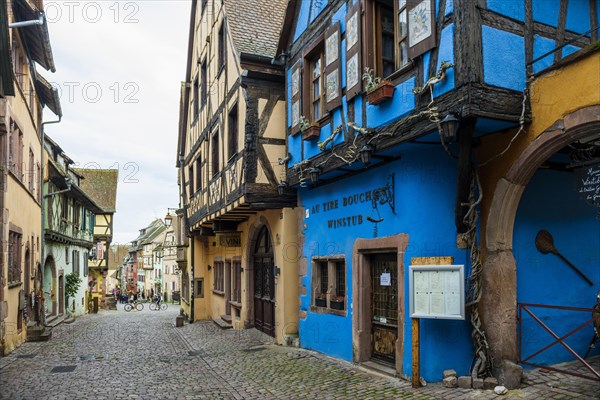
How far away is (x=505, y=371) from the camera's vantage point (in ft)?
22.5

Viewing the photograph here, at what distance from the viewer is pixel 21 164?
46.4 feet

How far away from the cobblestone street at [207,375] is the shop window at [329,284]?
3.17 ft

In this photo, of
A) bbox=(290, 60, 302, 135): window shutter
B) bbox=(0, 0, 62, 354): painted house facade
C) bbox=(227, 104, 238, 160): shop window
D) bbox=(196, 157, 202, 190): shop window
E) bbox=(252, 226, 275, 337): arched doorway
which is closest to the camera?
bbox=(290, 60, 302, 135): window shutter

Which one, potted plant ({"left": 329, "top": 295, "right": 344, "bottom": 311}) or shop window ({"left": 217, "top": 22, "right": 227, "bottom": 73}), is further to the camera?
shop window ({"left": 217, "top": 22, "right": 227, "bottom": 73})

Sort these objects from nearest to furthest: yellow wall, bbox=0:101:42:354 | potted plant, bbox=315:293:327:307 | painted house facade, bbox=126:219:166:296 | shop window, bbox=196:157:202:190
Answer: potted plant, bbox=315:293:327:307 → yellow wall, bbox=0:101:42:354 → shop window, bbox=196:157:202:190 → painted house facade, bbox=126:219:166:296

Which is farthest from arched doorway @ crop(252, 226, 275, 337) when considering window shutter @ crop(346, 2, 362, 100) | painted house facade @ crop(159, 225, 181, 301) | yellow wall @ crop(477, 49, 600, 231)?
painted house facade @ crop(159, 225, 181, 301)

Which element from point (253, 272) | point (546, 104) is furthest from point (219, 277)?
point (546, 104)

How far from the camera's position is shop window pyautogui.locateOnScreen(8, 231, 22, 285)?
12609 mm

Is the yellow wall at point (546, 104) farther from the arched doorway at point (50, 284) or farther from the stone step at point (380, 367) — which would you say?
the arched doorway at point (50, 284)

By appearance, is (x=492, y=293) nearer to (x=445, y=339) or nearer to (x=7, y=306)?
(x=445, y=339)

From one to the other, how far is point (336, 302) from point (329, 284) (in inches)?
19.4

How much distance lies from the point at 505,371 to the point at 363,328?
8.48 ft

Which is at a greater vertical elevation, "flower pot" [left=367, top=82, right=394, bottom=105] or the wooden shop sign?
"flower pot" [left=367, top=82, right=394, bottom=105]

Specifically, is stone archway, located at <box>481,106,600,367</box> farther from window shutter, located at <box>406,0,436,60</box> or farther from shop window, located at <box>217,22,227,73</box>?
shop window, located at <box>217,22,227,73</box>
